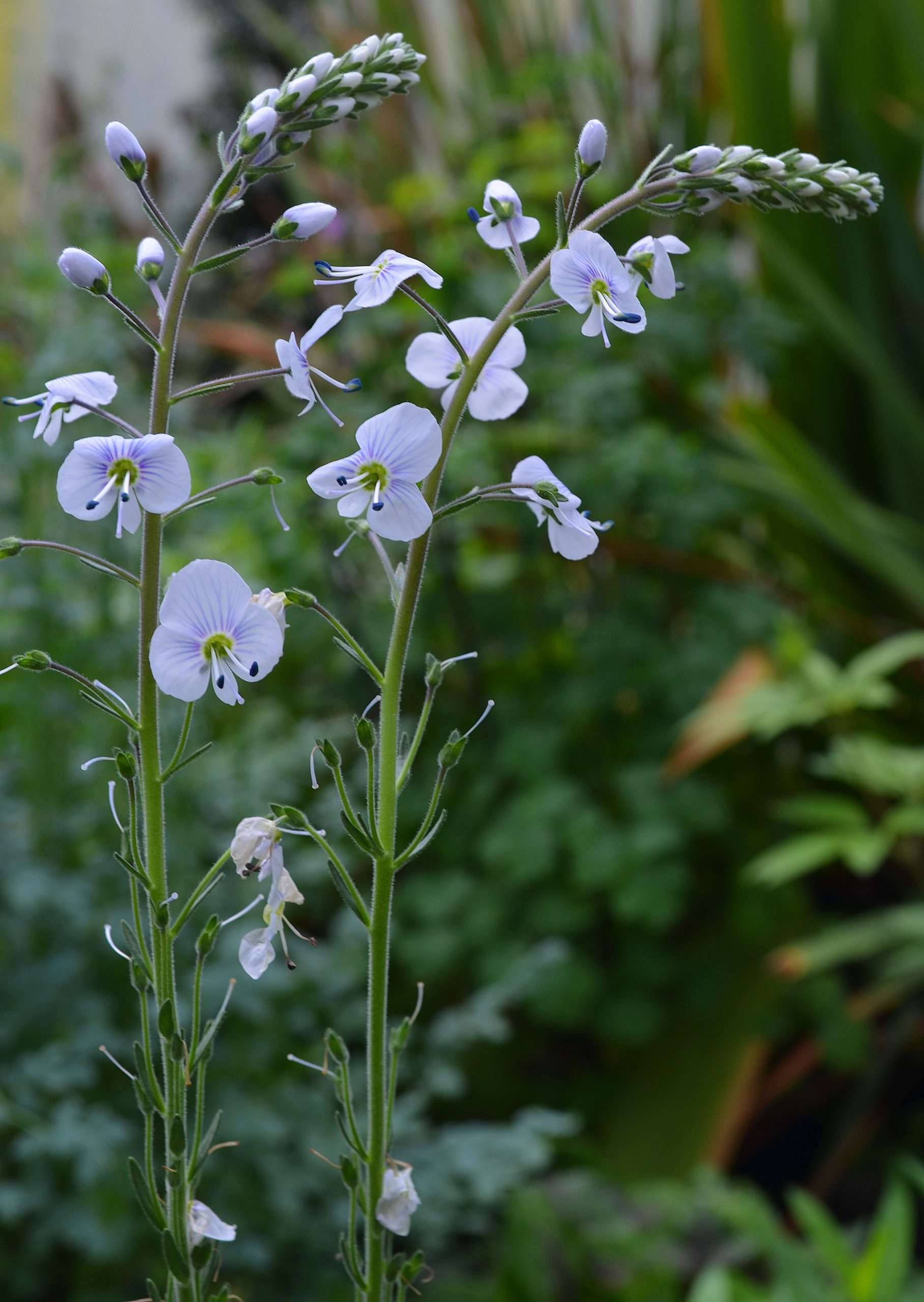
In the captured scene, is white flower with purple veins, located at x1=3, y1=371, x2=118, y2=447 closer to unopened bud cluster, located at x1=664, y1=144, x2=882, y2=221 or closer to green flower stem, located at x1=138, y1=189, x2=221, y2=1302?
green flower stem, located at x1=138, y1=189, x2=221, y2=1302

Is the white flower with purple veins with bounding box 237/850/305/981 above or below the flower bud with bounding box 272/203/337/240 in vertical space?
below

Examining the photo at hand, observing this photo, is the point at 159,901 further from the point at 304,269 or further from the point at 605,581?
the point at 605,581

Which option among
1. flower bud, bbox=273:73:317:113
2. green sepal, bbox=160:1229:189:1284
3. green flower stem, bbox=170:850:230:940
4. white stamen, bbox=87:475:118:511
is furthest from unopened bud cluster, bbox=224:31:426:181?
green sepal, bbox=160:1229:189:1284

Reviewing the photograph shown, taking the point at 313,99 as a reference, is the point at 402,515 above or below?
below

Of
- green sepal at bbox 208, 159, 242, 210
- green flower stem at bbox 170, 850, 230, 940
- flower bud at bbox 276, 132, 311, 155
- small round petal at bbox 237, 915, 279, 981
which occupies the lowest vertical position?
small round petal at bbox 237, 915, 279, 981

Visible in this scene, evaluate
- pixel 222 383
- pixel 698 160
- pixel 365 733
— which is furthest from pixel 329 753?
pixel 698 160

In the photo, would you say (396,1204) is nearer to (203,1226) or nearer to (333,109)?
(203,1226)

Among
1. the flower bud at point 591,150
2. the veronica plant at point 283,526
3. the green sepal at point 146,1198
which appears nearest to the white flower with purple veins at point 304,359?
the veronica plant at point 283,526

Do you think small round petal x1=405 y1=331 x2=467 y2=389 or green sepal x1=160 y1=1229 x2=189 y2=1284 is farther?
small round petal x1=405 y1=331 x2=467 y2=389
